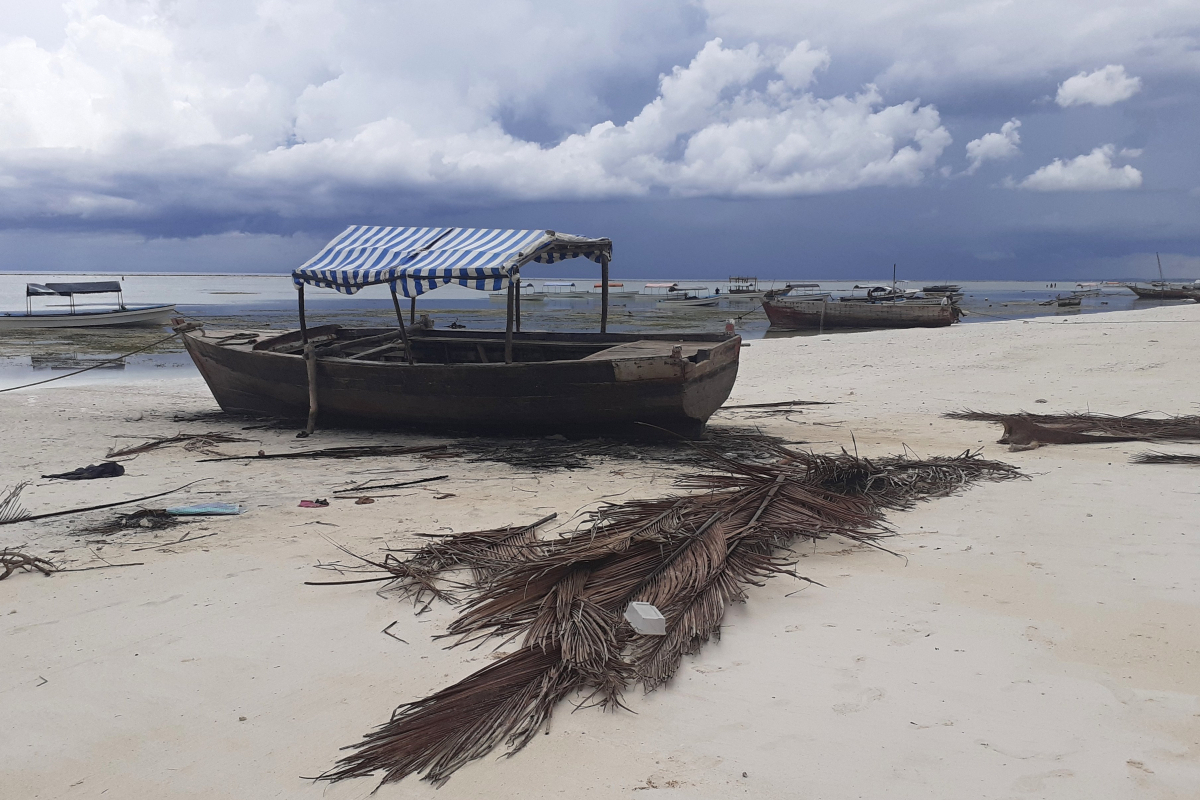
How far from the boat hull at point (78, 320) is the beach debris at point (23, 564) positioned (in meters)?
30.6

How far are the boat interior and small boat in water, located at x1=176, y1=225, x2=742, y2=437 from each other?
3 centimetres

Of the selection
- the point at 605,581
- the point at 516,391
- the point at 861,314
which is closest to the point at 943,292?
the point at 861,314

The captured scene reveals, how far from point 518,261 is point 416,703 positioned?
5.68 m

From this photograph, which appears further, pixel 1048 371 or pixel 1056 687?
pixel 1048 371

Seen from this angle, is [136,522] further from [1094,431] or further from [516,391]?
[1094,431]

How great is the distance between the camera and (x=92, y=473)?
21.9ft

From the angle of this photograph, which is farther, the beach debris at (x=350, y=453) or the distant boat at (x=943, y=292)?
the distant boat at (x=943, y=292)

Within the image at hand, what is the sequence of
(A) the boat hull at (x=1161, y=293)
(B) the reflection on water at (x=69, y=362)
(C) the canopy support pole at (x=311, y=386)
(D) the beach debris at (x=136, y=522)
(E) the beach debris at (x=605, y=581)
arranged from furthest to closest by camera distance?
(A) the boat hull at (x=1161, y=293) < (B) the reflection on water at (x=69, y=362) < (C) the canopy support pole at (x=311, y=386) < (D) the beach debris at (x=136, y=522) < (E) the beach debris at (x=605, y=581)

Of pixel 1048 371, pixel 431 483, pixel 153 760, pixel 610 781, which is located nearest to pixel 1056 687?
pixel 610 781

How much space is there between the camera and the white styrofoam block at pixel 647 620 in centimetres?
295

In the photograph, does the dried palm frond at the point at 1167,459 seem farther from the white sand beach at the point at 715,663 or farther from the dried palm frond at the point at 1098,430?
the dried palm frond at the point at 1098,430

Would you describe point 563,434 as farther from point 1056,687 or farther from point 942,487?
point 1056,687

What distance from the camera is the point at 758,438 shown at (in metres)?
7.97

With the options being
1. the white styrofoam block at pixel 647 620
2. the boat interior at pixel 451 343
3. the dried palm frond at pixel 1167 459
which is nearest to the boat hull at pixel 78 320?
the boat interior at pixel 451 343
